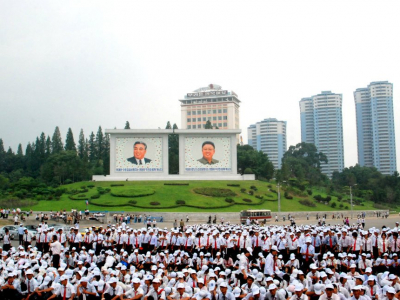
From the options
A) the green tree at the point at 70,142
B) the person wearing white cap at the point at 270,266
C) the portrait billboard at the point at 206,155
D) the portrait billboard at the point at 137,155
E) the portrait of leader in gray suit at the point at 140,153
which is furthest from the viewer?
the green tree at the point at 70,142

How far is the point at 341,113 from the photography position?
12550 cm

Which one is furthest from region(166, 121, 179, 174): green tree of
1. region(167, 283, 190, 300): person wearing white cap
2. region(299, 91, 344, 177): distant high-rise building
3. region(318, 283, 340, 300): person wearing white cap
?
region(299, 91, 344, 177): distant high-rise building

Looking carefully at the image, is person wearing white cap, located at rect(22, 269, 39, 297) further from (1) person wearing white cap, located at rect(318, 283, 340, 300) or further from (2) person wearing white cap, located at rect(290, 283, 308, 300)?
(1) person wearing white cap, located at rect(318, 283, 340, 300)

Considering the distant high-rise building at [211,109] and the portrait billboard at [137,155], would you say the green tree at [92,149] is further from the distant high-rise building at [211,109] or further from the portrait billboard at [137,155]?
the distant high-rise building at [211,109]

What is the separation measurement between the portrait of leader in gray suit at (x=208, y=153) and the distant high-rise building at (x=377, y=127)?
241ft

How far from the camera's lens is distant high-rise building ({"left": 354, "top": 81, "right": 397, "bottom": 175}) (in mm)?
113438

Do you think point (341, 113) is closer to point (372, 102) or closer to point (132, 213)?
point (372, 102)

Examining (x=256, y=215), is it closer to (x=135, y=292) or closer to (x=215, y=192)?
(x=215, y=192)

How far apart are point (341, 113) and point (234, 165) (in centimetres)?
7921

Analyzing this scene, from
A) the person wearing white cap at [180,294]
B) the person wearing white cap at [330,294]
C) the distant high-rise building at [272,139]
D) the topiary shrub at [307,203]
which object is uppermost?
the distant high-rise building at [272,139]

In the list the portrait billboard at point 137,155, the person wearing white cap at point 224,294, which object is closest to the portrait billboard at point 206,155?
the portrait billboard at point 137,155

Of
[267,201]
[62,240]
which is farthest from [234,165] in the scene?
[62,240]

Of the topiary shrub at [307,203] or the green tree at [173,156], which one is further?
the green tree at [173,156]

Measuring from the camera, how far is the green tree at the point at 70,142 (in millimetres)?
73812
